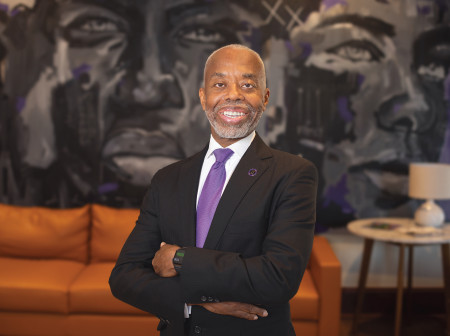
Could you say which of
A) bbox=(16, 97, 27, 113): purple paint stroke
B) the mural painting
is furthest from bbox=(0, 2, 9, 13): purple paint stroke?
bbox=(16, 97, 27, 113): purple paint stroke

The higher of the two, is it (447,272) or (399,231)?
(399,231)

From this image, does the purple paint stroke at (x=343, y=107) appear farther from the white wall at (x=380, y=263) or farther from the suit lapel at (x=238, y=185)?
the suit lapel at (x=238, y=185)

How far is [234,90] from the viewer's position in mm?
1550

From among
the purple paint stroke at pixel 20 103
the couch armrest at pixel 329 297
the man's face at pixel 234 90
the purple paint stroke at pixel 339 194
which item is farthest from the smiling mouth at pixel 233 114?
the purple paint stroke at pixel 20 103

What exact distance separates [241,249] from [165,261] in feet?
0.78

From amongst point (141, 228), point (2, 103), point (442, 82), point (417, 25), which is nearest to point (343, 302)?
point (442, 82)

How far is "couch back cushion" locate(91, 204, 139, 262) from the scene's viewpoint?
151 inches

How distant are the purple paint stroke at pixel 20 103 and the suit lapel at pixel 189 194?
9.35 ft

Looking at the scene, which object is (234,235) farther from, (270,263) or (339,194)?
(339,194)

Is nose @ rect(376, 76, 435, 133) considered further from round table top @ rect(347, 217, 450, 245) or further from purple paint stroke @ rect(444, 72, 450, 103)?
round table top @ rect(347, 217, 450, 245)

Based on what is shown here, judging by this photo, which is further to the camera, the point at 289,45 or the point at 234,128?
the point at 289,45

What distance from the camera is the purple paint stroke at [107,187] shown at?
13.7 feet

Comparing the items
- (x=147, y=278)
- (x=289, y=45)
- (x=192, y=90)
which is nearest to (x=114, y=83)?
(x=192, y=90)

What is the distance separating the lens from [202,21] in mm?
4047
